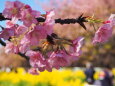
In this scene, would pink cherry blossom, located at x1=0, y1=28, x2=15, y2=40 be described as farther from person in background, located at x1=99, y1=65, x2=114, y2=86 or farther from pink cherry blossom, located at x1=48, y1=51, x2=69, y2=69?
person in background, located at x1=99, y1=65, x2=114, y2=86

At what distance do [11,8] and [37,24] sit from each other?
0.50 ft

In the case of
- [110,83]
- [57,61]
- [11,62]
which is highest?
[57,61]

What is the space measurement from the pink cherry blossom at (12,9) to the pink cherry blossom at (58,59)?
0.27m

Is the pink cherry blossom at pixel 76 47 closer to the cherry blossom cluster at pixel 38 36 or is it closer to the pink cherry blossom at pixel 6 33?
the cherry blossom cluster at pixel 38 36

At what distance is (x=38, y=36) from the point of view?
197 centimetres

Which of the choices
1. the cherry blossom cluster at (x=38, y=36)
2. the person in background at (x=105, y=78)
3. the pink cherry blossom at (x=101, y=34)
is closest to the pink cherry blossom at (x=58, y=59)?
the cherry blossom cluster at (x=38, y=36)

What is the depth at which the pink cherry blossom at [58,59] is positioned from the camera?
6.89 ft

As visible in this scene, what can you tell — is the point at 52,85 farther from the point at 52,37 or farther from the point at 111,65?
the point at 111,65

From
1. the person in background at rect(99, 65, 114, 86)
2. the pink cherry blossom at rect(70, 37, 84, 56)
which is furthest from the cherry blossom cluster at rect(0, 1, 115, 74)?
the person in background at rect(99, 65, 114, 86)

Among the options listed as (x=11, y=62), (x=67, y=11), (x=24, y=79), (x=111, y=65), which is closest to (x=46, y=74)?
(x=24, y=79)

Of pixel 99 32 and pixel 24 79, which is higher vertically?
pixel 99 32

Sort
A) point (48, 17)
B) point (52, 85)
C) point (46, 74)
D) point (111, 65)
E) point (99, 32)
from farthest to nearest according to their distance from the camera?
point (111, 65) → point (46, 74) → point (52, 85) → point (99, 32) → point (48, 17)

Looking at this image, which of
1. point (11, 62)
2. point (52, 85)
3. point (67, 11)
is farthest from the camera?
point (11, 62)

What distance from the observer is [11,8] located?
6.56 ft
